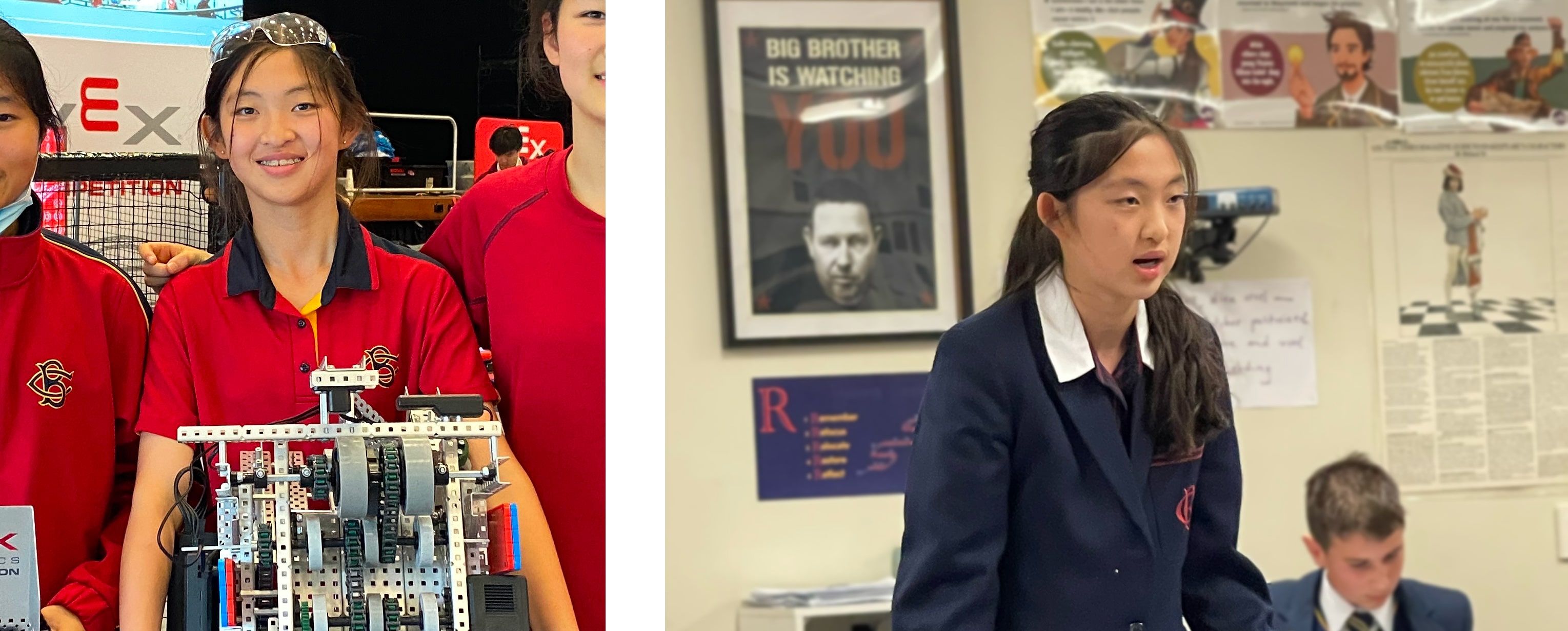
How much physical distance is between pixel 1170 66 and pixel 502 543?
2.22 m

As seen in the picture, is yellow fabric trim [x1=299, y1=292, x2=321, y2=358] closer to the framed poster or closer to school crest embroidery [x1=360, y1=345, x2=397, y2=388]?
school crest embroidery [x1=360, y1=345, x2=397, y2=388]

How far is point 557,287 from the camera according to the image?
182cm

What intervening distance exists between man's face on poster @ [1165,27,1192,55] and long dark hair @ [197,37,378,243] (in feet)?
7.00

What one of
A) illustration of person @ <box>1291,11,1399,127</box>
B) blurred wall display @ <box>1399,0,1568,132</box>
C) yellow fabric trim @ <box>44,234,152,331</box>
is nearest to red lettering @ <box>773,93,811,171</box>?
illustration of person @ <box>1291,11,1399,127</box>

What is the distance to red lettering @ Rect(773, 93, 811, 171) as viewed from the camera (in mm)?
3164

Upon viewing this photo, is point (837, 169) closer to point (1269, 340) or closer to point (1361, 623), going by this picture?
point (1269, 340)

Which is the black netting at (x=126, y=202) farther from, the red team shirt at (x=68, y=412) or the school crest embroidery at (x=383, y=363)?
the school crest embroidery at (x=383, y=363)

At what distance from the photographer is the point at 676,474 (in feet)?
10.3

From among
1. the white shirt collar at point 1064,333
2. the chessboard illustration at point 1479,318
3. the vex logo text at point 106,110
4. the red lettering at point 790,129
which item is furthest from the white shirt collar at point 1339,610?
the vex logo text at point 106,110

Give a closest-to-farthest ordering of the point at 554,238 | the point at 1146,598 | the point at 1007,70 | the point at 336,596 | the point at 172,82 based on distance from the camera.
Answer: the point at 1146,598 < the point at 336,596 < the point at 172,82 < the point at 554,238 < the point at 1007,70

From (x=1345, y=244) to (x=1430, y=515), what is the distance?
681 mm

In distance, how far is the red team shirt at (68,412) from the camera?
1.61 m

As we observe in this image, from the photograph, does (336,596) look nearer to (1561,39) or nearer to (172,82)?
(172,82)

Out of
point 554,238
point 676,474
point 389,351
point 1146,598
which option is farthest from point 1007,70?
point 1146,598
